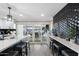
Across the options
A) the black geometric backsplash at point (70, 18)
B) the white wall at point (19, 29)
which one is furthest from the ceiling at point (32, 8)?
the white wall at point (19, 29)

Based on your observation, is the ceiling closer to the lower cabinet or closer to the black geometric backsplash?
the black geometric backsplash

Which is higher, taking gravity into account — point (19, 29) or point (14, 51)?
point (19, 29)

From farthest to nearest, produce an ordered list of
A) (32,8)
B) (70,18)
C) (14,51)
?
(32,8)
(70,18)
(14,51)

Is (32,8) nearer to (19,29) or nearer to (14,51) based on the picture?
(14,51)

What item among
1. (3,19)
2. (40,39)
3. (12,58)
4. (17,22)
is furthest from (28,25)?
(12,58)

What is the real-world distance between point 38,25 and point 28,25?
100cm

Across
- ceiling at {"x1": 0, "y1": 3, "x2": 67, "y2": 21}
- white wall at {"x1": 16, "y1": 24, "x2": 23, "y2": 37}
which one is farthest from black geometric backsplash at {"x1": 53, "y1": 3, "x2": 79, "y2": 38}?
white wall at {"x1": 16, "y1": 24, "x2": 23, "y2": 37}

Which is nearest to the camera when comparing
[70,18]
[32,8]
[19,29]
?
[70,18]

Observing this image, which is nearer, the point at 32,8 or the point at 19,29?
the point at 32,8

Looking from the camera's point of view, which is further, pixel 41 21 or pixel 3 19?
pixel 41 21

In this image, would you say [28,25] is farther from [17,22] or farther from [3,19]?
[3,19]

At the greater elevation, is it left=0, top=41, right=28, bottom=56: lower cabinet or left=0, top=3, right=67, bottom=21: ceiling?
left=0, top=3, right=67, bottom=21: ceiling

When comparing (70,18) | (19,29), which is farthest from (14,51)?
(19,29)

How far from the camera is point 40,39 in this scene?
10000mm
